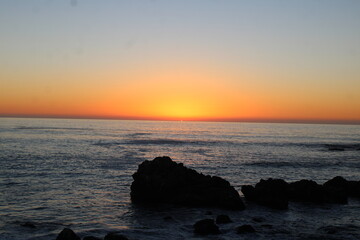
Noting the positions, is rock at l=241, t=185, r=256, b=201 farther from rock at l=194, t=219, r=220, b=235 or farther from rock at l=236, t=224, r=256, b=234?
rock at l=194, t=219, r=220, b=235

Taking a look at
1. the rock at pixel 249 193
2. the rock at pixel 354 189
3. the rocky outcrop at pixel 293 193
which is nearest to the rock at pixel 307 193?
the rocky outcrop at pixel 293 193

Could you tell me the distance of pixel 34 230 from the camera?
15.4 metres

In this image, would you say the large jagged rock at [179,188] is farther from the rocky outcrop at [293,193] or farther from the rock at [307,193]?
the rock at [307,193]

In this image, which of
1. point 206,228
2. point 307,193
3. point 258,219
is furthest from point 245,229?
point 307,193

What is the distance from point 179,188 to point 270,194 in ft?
21.6

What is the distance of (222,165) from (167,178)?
22.1m

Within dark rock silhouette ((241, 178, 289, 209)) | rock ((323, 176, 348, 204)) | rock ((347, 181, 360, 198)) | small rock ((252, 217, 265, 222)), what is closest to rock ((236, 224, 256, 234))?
small rock ((252, 217, 265, 222))

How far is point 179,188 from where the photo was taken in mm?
22641

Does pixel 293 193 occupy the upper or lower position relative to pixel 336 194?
lower

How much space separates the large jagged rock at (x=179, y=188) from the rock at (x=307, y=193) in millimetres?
5175

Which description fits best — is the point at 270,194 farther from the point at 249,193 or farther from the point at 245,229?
the point at 245,229

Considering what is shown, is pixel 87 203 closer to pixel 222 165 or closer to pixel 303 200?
pixel 303 200

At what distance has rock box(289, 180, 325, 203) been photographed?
2269 centimetres

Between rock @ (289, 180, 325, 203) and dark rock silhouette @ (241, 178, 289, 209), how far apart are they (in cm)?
59
